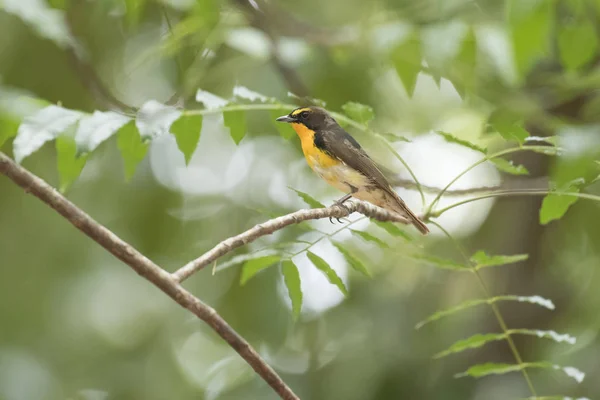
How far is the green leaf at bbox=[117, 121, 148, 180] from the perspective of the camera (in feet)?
7.61

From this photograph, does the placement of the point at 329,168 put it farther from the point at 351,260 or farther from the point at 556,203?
the point at 556,203

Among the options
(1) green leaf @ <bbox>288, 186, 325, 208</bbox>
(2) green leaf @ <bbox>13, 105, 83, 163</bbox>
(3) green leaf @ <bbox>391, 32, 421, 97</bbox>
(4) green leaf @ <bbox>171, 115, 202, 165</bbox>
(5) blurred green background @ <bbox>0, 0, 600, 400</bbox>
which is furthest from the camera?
(5) blurred green background @ <bbox>0, 0, 600, 400</bbox>

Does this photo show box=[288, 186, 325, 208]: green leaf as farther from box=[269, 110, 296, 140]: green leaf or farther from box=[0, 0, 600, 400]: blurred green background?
box=[0, 0, 600, 400]: blurred green background

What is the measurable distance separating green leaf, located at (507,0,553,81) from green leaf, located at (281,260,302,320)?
83cm

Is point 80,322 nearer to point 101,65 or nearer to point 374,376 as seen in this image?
point 101,65

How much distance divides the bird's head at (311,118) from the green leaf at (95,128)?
3.72ft

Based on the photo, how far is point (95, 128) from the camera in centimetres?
208

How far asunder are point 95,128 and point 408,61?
124cm

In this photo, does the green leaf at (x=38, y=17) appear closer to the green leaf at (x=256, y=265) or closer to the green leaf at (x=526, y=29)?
the green leaf at (x=256, y=265)

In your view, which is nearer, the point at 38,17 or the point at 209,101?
the point at 209,101

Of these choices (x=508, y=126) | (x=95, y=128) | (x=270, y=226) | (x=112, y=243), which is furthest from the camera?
(x=95, y=128)

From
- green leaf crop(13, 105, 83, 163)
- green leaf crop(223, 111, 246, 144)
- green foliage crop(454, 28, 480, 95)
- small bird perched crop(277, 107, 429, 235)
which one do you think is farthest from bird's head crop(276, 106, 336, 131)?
green leaf crop(13, 105, 83, 163)

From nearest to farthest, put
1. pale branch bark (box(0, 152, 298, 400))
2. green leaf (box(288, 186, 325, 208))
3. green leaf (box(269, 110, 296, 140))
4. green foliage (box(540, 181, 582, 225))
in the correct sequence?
pale branch bark (box(0, 152, 298, 400)) < green foliage (box(540, 181, 582, 225)) < green leaf (box(288, 186, 325, 208)) < green leaf (box(269, 110, 296, 140))

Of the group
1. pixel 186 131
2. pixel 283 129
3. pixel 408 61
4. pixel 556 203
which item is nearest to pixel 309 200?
pixel 186 131
